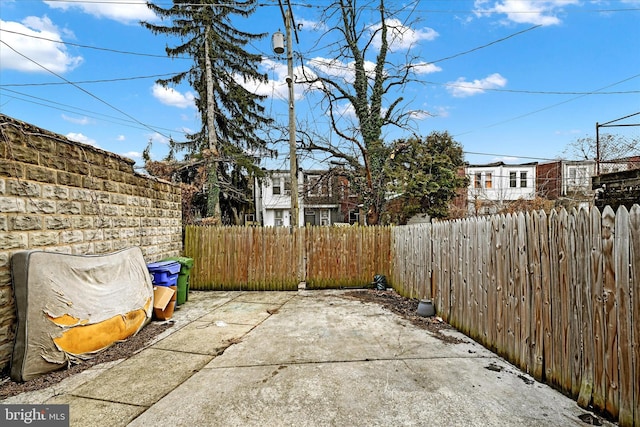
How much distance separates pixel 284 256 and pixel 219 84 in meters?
11.9

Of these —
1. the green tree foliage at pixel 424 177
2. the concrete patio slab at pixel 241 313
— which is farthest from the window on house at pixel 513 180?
the concrete patio slab at pixel 241 313

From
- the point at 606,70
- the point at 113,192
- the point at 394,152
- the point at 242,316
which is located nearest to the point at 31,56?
the point at 113,192

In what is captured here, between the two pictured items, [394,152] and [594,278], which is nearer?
[594,278]

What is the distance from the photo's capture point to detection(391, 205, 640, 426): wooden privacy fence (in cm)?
222

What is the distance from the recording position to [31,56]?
307 inches

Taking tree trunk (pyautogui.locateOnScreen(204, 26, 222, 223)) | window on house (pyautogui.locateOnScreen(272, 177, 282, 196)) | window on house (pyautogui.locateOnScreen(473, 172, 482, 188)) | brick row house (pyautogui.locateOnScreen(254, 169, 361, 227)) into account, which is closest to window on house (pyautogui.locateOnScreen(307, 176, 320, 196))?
tree trunk (pyautogui.locateOnScreen(204, 26, 222, 223))

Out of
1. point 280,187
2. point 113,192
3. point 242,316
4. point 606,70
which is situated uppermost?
point 606,70

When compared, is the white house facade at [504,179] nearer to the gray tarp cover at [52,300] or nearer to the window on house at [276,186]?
the window on house at [276,186]

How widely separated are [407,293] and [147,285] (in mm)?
5130

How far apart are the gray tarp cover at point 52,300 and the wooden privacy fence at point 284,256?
3673mm

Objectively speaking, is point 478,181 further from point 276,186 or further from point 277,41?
point 277,41

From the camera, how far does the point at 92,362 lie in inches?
144

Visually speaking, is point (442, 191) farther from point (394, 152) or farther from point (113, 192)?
point (113, 192)

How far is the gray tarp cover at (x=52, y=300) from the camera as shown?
3.23m
